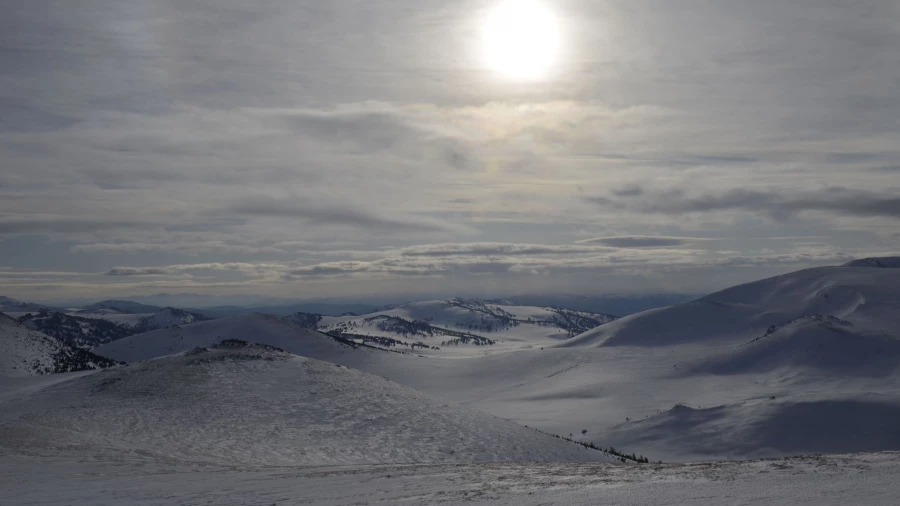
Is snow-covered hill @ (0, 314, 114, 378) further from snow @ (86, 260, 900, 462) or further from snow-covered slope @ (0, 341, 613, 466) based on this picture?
snow @ (86, 260, 900, 462)

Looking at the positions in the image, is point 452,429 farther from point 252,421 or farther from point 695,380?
point 695,380

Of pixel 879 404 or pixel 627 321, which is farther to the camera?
pixel 627 321

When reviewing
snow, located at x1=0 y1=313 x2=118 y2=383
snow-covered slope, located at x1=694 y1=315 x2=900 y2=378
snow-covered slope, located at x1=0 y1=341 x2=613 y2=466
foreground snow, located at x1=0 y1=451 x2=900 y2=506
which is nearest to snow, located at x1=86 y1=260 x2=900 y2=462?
snow-covered slope, located at x1=694 y1=315 x2=900 y2=378

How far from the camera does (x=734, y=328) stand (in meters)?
180

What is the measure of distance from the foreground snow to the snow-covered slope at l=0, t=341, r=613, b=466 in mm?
5878

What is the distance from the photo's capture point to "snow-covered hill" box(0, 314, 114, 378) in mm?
72738

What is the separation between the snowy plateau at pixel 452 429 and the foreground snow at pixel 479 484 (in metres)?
0.12

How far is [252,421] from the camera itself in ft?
129

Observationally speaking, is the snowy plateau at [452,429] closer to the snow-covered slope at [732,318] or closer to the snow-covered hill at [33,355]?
the snow-covered hill at [33,355]

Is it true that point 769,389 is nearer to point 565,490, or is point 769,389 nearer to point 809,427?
point 809,427

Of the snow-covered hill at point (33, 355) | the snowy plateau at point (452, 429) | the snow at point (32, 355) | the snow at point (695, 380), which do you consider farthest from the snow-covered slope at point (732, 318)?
the snow at point (32, 355)

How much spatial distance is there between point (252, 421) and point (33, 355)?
61981mm

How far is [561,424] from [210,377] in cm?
3737

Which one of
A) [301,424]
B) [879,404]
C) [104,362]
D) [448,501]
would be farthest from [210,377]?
[104,362]
